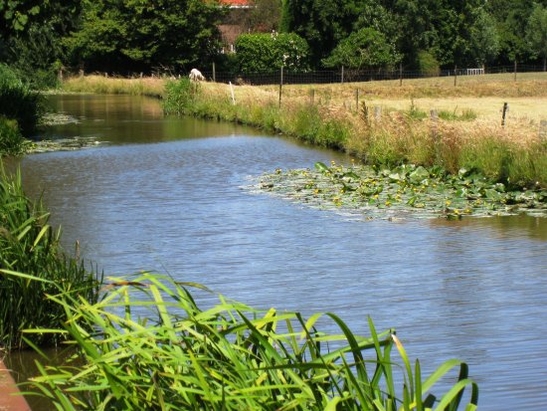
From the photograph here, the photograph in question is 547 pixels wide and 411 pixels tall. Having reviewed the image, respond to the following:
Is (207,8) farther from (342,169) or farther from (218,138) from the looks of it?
(342,169)

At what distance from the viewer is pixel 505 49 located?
3568 inches

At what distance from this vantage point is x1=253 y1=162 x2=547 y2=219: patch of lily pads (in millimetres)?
17188

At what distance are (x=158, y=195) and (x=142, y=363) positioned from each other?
48.4 ft

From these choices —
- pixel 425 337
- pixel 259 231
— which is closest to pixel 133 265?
pixel 259 231

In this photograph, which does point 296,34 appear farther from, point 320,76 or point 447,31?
point 447,31

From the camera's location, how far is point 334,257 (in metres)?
13.6

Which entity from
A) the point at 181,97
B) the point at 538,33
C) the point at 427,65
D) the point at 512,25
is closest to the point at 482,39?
the point at 538,33

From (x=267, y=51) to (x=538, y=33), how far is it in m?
25.4

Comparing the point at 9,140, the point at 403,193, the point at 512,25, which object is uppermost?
the point at 512,25

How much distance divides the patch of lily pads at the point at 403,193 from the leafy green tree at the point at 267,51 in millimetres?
52754

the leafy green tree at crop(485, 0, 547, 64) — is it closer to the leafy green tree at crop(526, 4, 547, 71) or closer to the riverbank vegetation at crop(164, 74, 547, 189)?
the leafy green tree at crop(526, 4, 547, 71)

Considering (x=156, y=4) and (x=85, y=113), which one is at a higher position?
(x=156, y=4)

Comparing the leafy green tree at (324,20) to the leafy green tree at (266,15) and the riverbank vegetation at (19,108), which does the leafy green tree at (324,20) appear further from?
the riverbank vegetation at (19,108)

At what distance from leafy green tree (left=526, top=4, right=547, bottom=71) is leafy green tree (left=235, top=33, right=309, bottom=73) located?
2312 cm
